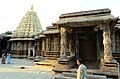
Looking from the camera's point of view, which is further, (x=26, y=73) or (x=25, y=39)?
(x=25, y=39)

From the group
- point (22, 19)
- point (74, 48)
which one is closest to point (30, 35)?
point (22, 19)

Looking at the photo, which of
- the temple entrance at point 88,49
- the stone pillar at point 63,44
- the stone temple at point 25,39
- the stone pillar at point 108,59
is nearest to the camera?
the stone pillar at point 108,59

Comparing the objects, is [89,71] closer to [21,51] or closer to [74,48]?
[74,48]

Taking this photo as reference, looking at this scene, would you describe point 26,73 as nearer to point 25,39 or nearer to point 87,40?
point 87,40

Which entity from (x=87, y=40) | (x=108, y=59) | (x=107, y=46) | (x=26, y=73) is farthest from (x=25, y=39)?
(x=108, y=59)

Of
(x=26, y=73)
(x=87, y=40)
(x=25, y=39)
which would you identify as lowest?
(x=26, y=73)

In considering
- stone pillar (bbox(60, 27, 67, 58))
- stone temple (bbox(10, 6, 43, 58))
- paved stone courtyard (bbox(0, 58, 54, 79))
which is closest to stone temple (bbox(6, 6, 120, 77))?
stone pillar (bbox(60, 27, 67, 58))

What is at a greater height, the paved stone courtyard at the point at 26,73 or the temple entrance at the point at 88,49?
the temple entrance at the point at 88,49

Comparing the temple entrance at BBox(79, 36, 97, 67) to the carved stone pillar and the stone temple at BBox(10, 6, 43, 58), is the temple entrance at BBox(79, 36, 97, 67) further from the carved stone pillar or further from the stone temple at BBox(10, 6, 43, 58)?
the stone temple at BBox(10, 6, 43, 58)

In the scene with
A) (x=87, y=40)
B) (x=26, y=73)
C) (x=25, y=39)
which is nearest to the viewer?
(x=26, y=73)

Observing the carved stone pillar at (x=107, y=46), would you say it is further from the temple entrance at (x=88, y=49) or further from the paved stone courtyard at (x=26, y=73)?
the paved stone courtyard at (x=26, y=73)

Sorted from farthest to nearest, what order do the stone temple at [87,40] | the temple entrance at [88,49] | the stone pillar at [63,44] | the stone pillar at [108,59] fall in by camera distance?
the temple entrance at [88,49] → the stone pillar at [63,44] → the stone temple at [87,40] → the stone pillar at [108,59]

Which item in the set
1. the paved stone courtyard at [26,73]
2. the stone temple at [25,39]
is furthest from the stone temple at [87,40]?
the stone temple at [25,39]

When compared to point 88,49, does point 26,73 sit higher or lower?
lower
